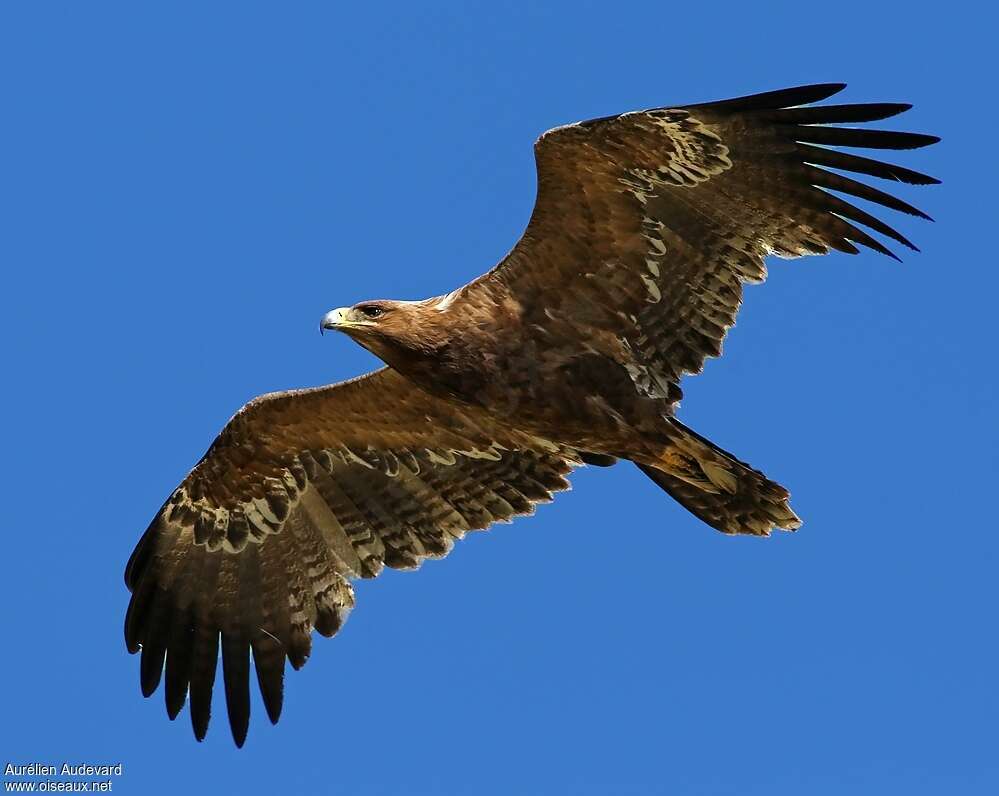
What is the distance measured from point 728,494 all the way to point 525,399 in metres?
1.77

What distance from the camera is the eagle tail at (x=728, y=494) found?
14.1 m

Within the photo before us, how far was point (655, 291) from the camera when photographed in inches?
558

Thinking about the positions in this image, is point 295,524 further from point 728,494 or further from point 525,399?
point 728,494

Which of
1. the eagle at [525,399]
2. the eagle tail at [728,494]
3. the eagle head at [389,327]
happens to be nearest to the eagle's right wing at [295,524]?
the eagle at [525,399]

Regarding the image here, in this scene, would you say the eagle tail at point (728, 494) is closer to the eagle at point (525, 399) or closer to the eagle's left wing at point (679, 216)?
the eagle at point (525, 399)

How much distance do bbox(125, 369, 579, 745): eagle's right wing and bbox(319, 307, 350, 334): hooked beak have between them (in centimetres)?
143

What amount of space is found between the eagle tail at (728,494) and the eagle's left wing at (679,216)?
64 centimetres

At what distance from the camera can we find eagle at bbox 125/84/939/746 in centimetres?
1357

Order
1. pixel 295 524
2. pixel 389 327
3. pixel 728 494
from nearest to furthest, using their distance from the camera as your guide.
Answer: pixel 389 327 < pixel 728 494 < pixel 295 524

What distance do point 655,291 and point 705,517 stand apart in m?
1.82

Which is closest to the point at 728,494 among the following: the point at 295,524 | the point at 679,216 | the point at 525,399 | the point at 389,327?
the point at 525,399

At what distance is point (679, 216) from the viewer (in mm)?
13922

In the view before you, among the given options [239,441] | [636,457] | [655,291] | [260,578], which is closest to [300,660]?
[260,578]

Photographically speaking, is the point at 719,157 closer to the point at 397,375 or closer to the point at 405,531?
the point at 397,375
